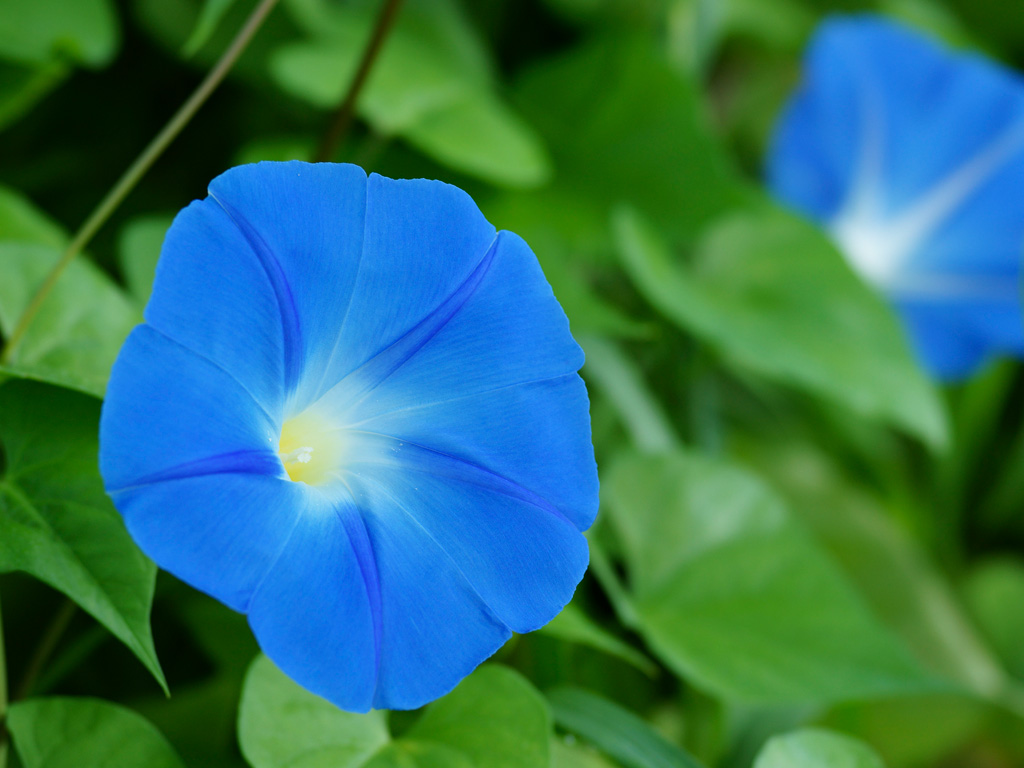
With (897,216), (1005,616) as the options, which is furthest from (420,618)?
(1005,616)

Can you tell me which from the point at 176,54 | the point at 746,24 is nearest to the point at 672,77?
the point at 746,24

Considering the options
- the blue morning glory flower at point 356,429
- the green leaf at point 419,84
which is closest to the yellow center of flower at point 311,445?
the blue morning glory flower at point 356,429

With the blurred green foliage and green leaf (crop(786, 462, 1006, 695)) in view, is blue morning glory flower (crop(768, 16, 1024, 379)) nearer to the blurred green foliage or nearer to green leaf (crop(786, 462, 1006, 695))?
the blurred green foliage

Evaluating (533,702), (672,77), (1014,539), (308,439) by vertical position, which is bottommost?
(1014,539)

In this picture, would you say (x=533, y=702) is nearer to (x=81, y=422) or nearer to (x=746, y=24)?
(x=81, y=422)

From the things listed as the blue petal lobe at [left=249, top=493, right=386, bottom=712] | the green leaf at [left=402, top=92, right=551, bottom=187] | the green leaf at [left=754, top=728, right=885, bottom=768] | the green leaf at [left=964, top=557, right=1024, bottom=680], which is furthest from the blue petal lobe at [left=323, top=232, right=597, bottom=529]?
the green leaf at [left=964, top=557, right=1024, bottom=680]

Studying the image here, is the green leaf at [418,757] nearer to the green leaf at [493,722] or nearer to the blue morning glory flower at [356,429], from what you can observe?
the green leaf at [493,722]

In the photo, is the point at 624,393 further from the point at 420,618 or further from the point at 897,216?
the point at 897,216
